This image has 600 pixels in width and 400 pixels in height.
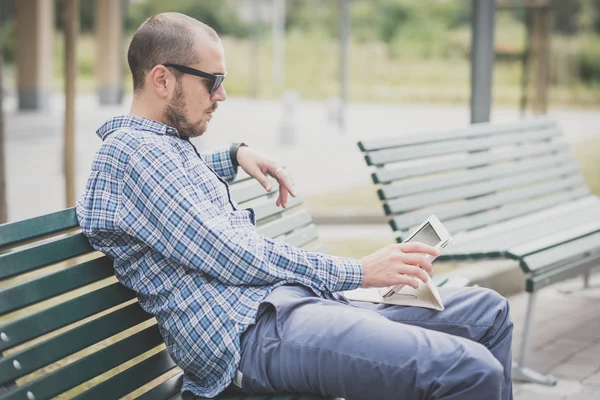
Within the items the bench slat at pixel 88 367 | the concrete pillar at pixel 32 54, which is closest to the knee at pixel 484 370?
the bench slat at pixel 88 367

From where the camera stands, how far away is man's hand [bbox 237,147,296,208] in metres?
3.27

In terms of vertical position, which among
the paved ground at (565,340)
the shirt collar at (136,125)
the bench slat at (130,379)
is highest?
the shirt collar at (136,125)

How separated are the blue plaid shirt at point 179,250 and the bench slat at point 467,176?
5.95ft

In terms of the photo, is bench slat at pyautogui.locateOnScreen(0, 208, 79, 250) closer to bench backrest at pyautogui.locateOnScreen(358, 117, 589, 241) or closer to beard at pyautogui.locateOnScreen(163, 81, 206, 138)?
beard at pyautogui.locateOnScreen(163, 81, 206, 138)

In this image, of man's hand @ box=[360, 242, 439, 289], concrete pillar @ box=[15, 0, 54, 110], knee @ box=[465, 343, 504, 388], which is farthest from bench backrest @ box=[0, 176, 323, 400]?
concrete pillar @ box=[15, 0, 54, 110]

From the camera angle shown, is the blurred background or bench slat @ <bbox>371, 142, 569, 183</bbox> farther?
the blurred background

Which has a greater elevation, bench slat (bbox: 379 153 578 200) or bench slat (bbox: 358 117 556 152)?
bench slat (bbox: 358 117 556 152)

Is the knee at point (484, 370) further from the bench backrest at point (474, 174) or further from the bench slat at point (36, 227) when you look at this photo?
the bench backrest at point (474, 174)

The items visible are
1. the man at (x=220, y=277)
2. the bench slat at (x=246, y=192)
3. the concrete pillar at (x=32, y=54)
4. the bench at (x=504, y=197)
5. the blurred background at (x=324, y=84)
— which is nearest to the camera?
the man at (x=220, y=277)

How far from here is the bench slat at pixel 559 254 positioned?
4075 millimetres

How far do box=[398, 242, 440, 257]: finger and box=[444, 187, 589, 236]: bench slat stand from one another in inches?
79.5

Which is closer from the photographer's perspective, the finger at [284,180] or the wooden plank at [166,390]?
the wooden plank at [166,390]

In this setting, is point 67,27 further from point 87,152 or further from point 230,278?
point 87,152

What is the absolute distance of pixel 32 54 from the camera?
28.5 metres
